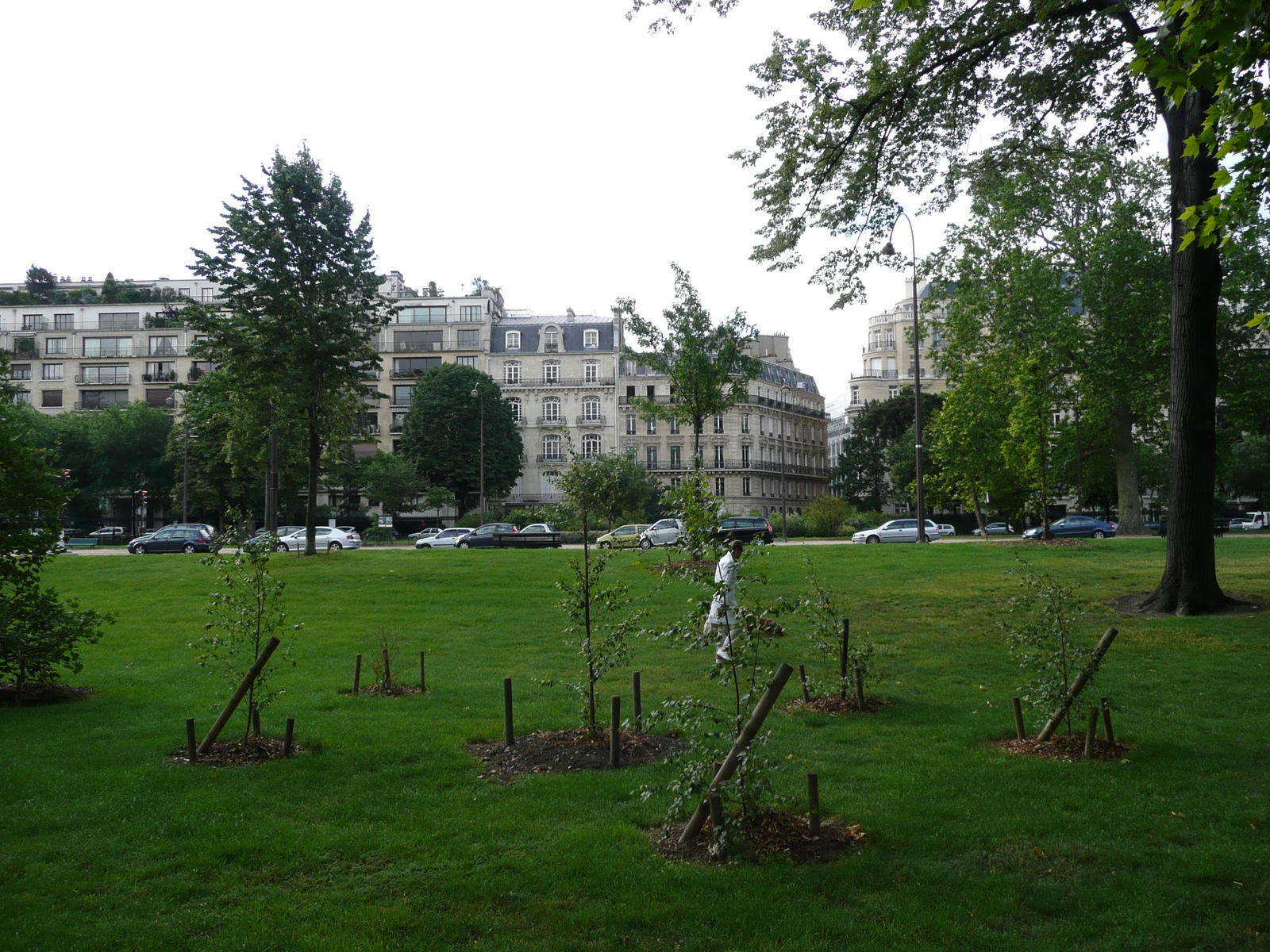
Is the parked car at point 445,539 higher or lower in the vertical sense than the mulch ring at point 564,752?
higher

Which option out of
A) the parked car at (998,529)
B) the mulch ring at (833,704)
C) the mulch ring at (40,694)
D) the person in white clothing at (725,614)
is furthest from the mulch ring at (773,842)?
the parked car at (998,529)

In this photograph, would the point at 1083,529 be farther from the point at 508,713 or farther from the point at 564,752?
the point at 508,713

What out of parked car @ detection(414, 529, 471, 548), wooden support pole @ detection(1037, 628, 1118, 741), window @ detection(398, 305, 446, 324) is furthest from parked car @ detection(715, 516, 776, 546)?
window @ detection(398, 305, 446, 324)

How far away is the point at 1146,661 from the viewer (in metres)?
12.8

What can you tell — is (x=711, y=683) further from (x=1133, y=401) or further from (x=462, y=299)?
(x=462, y=299)

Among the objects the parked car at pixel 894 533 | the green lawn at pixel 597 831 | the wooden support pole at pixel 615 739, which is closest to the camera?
the green lawn at pixel 597 831

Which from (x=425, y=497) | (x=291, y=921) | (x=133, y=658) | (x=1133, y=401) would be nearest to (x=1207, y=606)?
(x=291, y=921)

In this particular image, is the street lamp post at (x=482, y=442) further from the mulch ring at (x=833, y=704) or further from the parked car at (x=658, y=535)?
the mulch ring at (x=833, y=704)

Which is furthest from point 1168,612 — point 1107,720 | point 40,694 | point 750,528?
point 750,528

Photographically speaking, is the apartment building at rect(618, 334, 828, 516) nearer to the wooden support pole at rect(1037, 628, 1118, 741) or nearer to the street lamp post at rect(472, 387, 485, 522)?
the street lamp post at rect(472, 387, 485, 522)

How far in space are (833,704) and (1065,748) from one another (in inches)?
108

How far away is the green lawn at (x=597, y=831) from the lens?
5047mm

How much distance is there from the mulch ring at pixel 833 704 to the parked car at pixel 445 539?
138 feet

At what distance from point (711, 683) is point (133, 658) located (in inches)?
378
